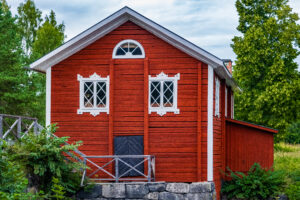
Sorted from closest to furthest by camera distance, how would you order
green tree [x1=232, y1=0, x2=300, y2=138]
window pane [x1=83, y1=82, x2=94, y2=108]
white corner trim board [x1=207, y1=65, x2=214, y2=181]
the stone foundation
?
the stone foundation
white corner trim board [x1=207, y1=65, x2=214, y2=181]
window pane [x1=83, y1=82, x2=94, y2=108]
green tree [x1=232, y1=0, x2=300, y2=138]

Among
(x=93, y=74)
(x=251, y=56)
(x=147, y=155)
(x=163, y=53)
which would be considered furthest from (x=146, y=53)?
(x=251, y=56)

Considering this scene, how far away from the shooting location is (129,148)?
55.1 ft

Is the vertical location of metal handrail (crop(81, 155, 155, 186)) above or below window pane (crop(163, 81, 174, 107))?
below

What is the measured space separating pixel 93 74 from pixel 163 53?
2.40 m

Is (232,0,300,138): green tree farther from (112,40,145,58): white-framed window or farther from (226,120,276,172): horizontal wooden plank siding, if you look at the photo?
(112,40,145,58): white-framed window

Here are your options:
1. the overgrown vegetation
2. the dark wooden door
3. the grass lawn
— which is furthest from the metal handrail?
the grass lawn

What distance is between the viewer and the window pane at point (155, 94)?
16.8m

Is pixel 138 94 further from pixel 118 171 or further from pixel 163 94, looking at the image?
pixel 118 171

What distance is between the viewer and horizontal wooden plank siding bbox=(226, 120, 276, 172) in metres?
20.0

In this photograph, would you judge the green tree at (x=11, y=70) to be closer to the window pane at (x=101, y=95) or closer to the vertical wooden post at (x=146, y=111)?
the window pane at (x=101, y=95)

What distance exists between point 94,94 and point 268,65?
16.1m

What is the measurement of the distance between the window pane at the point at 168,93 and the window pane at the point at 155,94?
0.23m

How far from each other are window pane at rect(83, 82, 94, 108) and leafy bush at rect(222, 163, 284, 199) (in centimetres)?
582

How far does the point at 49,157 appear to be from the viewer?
1429 cm
